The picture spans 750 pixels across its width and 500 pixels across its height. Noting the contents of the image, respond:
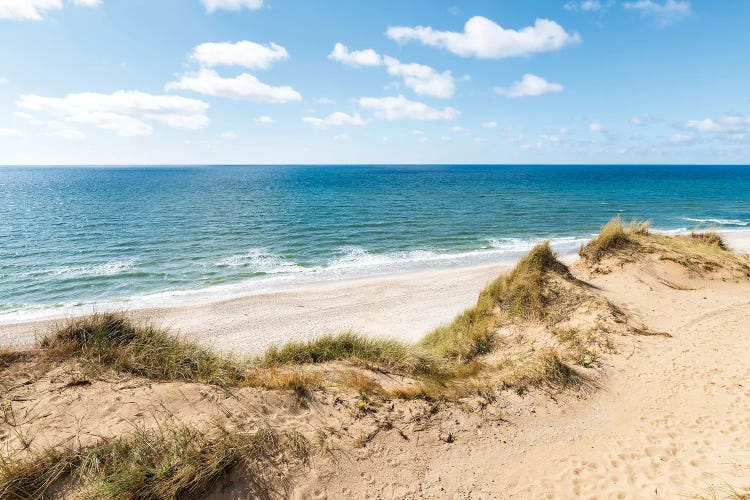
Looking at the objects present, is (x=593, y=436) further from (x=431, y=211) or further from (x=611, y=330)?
(x=431, y=211)

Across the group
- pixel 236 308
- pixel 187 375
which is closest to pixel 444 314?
pixel 236 308

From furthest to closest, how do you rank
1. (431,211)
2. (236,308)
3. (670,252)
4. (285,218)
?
(431,211)
(285,218)
(236,308)
(670,252)

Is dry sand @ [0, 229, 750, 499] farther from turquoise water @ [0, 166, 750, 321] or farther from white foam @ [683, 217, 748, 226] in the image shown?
white foam @ [683, 217, 748, 226]

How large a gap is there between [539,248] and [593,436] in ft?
31.8

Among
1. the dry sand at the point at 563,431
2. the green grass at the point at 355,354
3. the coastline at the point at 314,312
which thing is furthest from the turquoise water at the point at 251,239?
the dry sand at the point at 563,431

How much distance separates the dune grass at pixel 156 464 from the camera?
525cm

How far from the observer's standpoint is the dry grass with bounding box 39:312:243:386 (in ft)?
26.5

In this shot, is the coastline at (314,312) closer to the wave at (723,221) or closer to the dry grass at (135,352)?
the dry grass at (135,352)

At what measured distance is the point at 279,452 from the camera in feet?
21.0

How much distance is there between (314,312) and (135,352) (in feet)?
37.2

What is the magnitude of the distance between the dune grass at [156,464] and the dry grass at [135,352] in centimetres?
174

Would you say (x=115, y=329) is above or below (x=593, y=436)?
above

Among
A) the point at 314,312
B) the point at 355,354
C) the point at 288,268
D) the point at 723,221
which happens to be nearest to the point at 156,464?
the point at 355,354

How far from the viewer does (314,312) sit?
1959 cm
